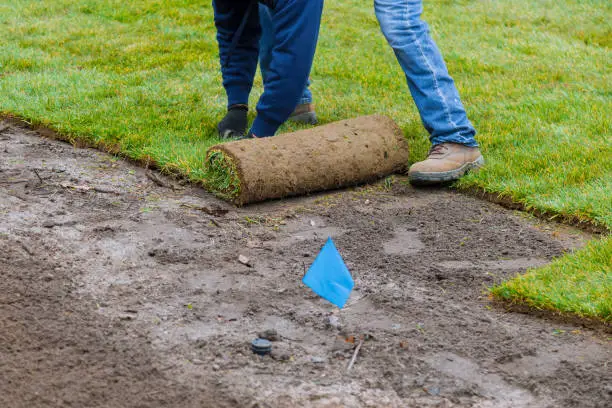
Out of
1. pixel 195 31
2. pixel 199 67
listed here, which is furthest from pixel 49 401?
pixel 195 31

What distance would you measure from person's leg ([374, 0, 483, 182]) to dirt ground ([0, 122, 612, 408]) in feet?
0.57

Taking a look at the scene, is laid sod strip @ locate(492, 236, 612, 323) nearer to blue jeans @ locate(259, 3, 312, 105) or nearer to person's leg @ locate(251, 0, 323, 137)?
person's leg @ locate(251, 0, 323, 137)

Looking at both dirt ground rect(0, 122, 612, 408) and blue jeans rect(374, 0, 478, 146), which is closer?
dirt ground rect(0, 122, 612, 408)

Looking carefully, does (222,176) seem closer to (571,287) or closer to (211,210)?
(211,210)

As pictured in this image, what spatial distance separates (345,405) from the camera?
2520 millimetres

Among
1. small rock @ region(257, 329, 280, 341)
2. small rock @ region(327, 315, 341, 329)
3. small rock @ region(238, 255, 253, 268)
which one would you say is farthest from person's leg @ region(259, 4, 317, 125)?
small rock @ region(257, 329, 280, 341)

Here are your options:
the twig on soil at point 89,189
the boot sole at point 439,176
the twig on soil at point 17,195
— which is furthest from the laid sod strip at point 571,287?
the twig on soil at point 17,195

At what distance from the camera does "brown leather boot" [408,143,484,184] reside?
177 inches

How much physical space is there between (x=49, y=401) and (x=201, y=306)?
77 centimetres

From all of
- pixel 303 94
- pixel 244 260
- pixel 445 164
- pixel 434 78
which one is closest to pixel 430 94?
pixel 434 78

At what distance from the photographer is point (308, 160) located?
14.3 ft

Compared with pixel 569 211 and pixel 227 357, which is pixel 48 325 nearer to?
pixel 227 357

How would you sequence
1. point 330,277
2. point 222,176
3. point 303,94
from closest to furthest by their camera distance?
point 330,277 < point 222,176 < point 303,94

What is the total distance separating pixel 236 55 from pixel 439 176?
1.61 metres
